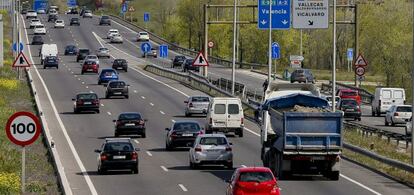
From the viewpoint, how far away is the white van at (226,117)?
57.7 m

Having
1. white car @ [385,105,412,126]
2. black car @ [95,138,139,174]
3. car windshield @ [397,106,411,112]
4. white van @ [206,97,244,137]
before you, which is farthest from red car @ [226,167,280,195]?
car windshield @ [397,106,411,112]

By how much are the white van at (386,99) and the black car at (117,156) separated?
4210 cm

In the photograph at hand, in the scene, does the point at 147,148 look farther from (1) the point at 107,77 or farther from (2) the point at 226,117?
→ (1) the point at 107,77

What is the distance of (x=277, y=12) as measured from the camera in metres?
73.8

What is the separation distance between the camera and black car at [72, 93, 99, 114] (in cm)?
6975

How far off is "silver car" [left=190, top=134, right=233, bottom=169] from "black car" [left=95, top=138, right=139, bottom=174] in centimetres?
284

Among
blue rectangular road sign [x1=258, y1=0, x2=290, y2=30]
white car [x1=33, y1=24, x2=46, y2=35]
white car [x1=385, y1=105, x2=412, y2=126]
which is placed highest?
blue rectangular road sign [x1=258, y1=0, x2=290, y2=30]

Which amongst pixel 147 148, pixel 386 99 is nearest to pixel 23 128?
pixel 147 148

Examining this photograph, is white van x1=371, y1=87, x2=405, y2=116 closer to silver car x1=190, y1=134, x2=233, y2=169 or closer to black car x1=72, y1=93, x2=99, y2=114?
black car x1=72, y1=93, x2=99, y2=114

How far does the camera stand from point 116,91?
80.9m

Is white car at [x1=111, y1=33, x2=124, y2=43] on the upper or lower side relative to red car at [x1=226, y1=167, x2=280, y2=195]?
upper

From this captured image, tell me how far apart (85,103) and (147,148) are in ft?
61.3

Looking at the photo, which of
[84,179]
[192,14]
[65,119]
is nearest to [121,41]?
[192,14]

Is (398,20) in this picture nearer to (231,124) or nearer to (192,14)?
(192,14)
